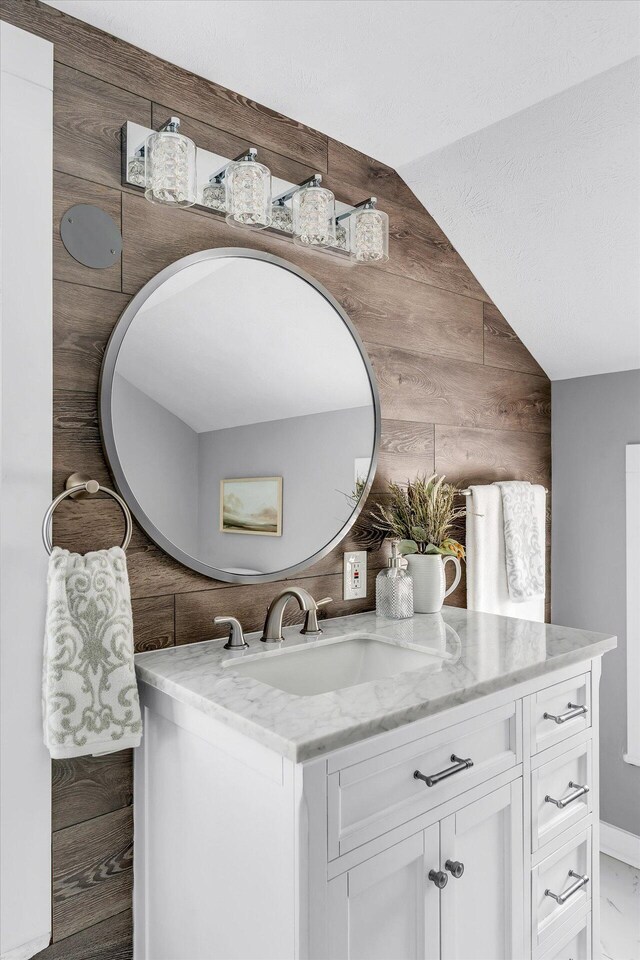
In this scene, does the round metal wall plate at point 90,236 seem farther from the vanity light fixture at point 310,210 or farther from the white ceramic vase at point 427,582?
the white ceramic vase at point 427,582

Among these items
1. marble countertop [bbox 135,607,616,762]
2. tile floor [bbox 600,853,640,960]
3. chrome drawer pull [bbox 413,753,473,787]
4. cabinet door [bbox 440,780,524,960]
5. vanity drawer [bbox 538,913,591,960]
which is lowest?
tile floor [bbox 600,853,640,960]

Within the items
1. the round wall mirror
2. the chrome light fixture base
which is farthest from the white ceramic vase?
the chrome light fixture base

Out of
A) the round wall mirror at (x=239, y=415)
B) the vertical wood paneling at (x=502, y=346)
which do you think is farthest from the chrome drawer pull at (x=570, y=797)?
the vertical wood paneling at (x=502, y=346)

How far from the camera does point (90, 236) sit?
1387 millimetres

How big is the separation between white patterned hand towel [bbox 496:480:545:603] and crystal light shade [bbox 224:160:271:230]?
1.28 meters

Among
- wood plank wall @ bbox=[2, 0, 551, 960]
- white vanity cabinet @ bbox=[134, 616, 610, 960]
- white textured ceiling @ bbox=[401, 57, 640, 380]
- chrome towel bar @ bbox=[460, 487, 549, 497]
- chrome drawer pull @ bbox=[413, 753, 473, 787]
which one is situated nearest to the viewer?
white vanity cabinet @ bbox=[134, 616, 610, 960]

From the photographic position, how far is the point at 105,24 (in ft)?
4.60

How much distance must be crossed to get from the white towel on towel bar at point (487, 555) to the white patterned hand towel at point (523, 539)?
0.9 inches

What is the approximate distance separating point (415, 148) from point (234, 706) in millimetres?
1660

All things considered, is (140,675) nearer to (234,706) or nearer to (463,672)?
(234,706)

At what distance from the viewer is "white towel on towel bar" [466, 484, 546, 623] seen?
2201 millimetres

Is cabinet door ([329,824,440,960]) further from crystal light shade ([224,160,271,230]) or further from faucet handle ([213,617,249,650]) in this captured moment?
crystal light shade ([224,160,271,230])

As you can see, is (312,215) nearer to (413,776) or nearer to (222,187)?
(222,187)

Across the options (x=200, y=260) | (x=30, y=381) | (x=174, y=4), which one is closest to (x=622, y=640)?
(x=200, y=260)
